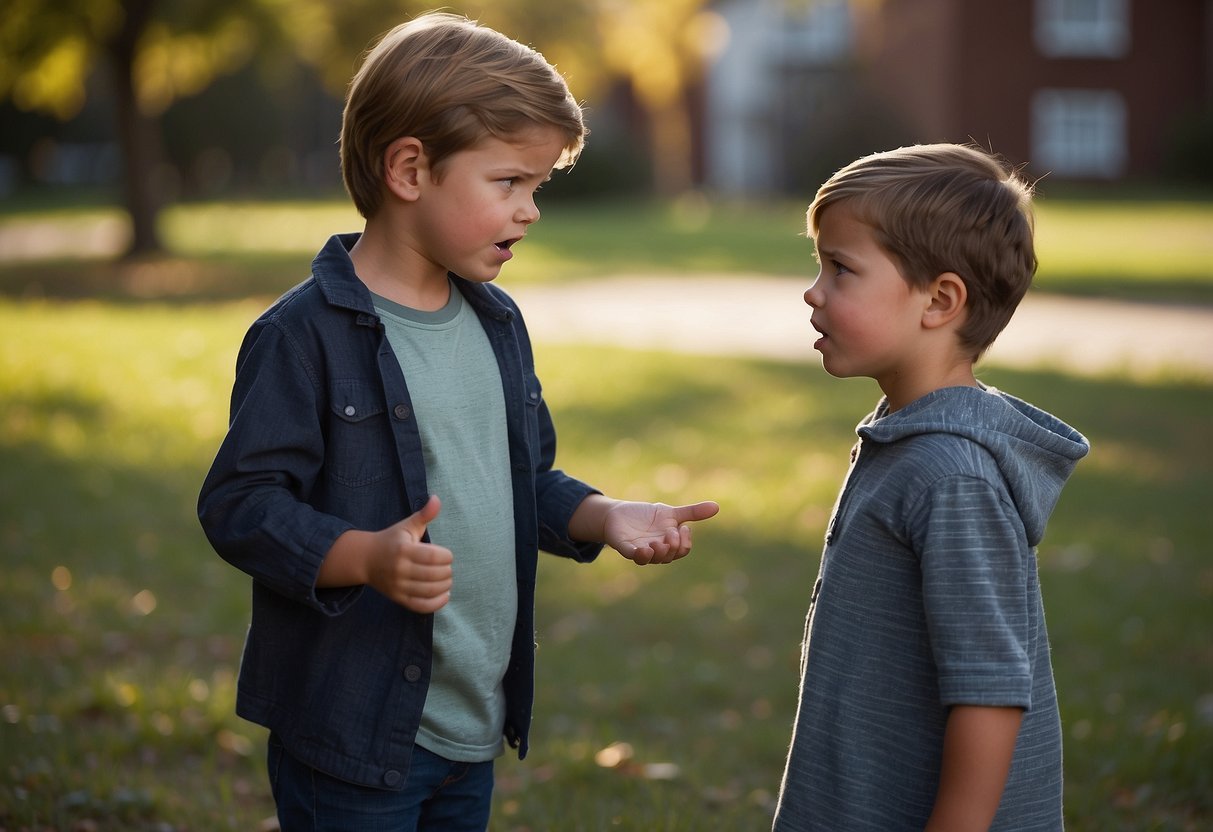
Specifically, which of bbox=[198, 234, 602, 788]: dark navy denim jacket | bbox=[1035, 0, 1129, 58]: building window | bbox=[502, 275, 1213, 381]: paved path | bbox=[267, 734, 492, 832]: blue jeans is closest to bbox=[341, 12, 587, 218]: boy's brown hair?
bbox=[198, 234, 602, 788]: dark navy denim jacket

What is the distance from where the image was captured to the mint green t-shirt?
87.0 inches

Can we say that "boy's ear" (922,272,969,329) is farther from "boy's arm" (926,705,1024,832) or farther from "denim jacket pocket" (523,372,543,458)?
"denim jacket pocket" (523,372,543,458)

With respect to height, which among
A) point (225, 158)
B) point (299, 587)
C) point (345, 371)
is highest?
point (345, 371)

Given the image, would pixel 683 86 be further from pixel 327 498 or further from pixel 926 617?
pixel 926 617

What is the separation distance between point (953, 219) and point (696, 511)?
0.66 m

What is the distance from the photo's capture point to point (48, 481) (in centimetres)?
677

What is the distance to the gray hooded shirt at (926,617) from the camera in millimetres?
1837

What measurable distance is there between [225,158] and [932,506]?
4323cm

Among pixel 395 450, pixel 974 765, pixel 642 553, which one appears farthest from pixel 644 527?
pixel 974 765

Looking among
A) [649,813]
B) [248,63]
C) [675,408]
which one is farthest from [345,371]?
[248,63]

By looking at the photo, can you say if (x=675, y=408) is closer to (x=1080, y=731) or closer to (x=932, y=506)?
(x=1080, y=731)

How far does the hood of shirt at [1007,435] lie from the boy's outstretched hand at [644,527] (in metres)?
0.39

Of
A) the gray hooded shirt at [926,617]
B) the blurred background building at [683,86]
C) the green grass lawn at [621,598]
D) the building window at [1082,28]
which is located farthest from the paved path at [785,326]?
the building window at [1082,28]

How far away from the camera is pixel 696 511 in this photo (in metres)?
2.26
